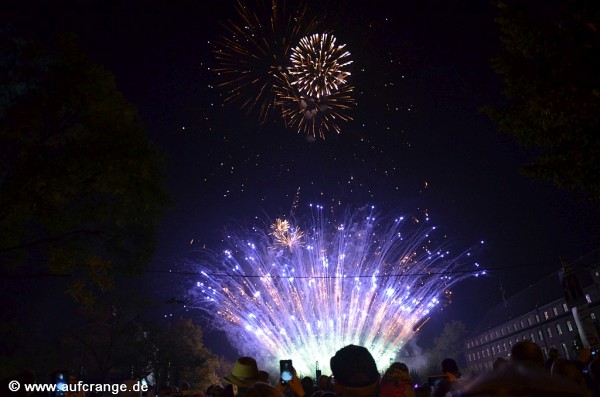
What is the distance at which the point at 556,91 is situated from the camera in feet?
31.7

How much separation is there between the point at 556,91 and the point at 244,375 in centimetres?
954

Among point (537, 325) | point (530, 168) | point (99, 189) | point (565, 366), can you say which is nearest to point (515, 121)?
point (530, 168)

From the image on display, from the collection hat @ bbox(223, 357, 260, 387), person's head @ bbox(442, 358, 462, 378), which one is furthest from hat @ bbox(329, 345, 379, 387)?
person's head @ bbox(442, 358, 462, 378)

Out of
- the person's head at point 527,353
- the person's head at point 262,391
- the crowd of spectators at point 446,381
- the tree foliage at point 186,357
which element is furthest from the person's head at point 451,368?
the tree foliage at point 186,357

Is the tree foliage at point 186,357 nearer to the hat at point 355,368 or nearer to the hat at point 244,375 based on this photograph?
the hat at point 244,375

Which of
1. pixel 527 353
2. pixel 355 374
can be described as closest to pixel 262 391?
pixel 355 374

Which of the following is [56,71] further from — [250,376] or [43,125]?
[250,376]

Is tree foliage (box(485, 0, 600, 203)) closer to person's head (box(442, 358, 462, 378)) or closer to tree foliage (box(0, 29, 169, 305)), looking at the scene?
person's head (box(442, 358, 462, 378))

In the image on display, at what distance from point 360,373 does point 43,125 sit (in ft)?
38.2

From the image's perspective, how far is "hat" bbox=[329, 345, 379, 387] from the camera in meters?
2.99

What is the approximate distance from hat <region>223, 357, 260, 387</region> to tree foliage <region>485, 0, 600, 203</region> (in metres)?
A: 9.17

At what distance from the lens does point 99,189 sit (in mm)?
11719

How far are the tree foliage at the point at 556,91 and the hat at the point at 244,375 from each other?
9166 mm

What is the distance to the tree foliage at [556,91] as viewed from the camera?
31.2 ft
